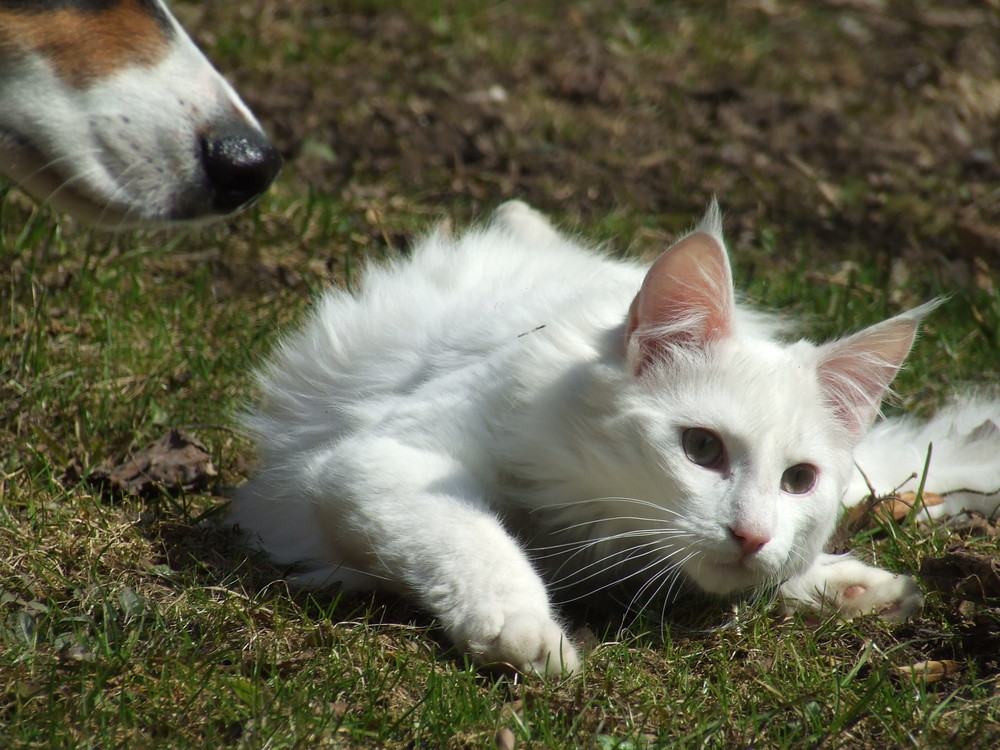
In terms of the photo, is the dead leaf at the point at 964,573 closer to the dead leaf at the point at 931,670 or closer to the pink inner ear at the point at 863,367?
the dead leaf at the point at 931,670

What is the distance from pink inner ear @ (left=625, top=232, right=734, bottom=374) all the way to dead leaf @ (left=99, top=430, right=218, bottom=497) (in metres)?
1.46

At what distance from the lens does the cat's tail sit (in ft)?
11.5

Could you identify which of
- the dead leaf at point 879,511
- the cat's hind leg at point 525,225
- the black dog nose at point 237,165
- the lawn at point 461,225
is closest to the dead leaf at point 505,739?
the lawn at point 461,225

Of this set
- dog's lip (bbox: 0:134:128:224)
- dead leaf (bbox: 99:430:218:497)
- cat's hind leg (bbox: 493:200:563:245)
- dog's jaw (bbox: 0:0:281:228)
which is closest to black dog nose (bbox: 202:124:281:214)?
dog's jaw (bbox: 0:0:281:228)

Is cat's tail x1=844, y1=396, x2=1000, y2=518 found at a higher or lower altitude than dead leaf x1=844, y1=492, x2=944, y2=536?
lower

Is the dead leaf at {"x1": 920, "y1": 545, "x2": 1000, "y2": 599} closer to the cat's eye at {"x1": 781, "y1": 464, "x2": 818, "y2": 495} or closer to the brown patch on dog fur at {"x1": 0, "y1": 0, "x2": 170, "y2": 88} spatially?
the cat's eye at {"x1": 781, "y1": 464, "x2": 818, "y2": 495}

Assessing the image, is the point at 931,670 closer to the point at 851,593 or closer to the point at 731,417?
the point at 851,593

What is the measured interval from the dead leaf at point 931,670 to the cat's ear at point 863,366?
612 mm

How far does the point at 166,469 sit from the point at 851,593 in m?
2.02

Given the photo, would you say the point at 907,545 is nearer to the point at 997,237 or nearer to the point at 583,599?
the point at 583,599

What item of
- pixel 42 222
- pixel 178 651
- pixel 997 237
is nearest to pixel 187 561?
pixel 178 651

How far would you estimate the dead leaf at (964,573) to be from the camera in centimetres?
277

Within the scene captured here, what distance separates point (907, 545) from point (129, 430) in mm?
2424

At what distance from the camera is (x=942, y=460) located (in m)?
3.63
